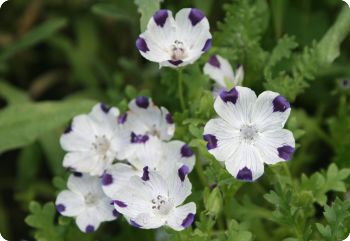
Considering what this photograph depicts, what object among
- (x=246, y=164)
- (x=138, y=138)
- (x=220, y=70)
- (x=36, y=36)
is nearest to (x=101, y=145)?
(x=138, y=138)

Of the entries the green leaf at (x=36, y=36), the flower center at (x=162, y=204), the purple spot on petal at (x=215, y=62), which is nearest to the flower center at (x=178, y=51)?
the purple spot on petal at (x=215, y=62)

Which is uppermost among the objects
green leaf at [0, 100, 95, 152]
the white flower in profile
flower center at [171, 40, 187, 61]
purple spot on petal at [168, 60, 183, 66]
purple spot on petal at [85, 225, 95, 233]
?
purple spot on petal at [168, 60, 183, 66]

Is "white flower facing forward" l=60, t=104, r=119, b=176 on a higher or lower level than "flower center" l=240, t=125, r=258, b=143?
lower

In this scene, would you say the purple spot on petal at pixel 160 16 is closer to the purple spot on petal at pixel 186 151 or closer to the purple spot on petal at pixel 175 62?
the purple spot on petal at pixel 175 62

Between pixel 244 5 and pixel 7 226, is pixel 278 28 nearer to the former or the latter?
pixel 244 5

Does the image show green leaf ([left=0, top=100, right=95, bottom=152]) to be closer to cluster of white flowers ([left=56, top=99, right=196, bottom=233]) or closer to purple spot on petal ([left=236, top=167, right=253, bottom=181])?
cluster of white flowers ([left=56, top=99, right=196, bottom=233])

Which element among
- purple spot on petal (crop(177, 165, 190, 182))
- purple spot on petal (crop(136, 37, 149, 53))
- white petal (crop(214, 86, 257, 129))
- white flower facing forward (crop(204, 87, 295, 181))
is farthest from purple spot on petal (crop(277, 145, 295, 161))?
purple spot on petal (crop(136, 37, 149, 53))

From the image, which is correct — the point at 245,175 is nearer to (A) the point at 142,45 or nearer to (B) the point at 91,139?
(A) the point at 142,45

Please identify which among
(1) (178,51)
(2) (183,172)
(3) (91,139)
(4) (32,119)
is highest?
(1) (178,51)
